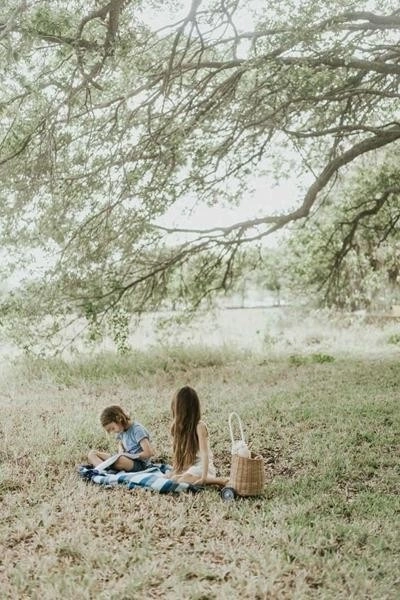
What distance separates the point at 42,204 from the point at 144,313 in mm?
3917

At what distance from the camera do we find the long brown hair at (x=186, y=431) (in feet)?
21.4

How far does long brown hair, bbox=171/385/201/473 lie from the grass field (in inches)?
20.5

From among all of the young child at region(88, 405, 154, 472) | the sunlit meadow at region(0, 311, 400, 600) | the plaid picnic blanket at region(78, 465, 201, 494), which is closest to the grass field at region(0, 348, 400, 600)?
the sunlit meadow at region(0, 311, 400, 600)

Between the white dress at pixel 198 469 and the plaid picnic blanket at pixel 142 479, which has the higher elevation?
the white dress at pixel 198 469

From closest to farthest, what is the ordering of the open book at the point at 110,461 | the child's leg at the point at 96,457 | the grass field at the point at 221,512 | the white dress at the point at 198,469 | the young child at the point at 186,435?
the grass field at the point at 221,512 < the white dress at the point at 198,469 < the young child at the point at 186,435 < the open book at the point at 110,461 < the child's leg at the point at 96,457

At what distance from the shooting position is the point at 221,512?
558cm

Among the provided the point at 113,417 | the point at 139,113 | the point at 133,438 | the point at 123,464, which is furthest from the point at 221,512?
the point at 139,113

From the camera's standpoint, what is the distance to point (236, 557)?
461 centimetres

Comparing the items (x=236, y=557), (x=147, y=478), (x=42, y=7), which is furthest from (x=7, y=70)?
(x=236, y=557)

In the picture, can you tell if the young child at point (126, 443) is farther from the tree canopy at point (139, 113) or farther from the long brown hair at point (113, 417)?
the tree canopy at point (139, 113)

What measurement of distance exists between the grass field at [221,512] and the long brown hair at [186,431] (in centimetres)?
52

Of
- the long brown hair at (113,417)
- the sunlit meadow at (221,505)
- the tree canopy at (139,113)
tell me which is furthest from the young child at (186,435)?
the tree canopy at (139,113)

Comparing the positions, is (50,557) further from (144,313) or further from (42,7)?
(144,313)

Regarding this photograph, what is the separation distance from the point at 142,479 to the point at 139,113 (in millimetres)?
5958
